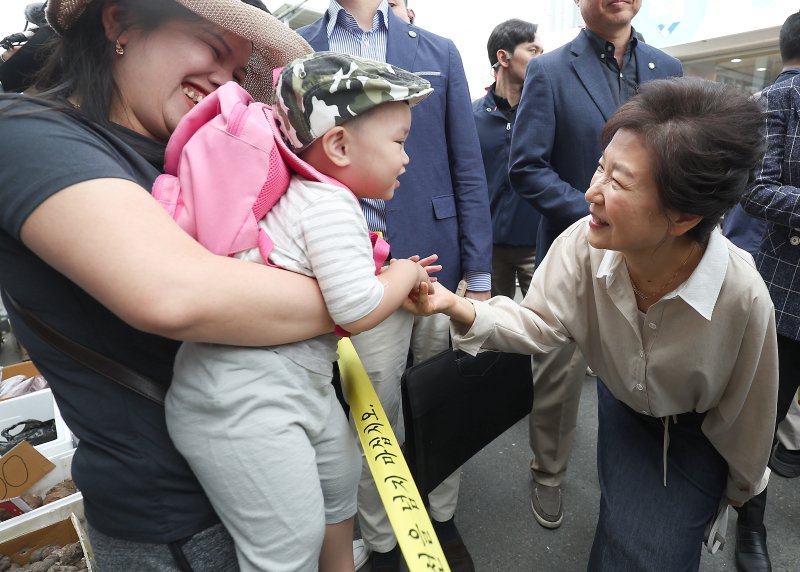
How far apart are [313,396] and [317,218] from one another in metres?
0.33

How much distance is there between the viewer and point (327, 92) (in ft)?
2.93

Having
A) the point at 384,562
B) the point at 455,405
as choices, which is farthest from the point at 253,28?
the point at 384,562

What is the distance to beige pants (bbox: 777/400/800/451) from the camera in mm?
2414

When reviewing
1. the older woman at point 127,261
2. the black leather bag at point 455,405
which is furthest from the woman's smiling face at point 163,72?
the black leather bag at point 455,405

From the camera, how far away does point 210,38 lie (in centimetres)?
94

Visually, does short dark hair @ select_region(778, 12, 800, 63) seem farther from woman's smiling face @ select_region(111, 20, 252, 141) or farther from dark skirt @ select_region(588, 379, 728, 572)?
woman's smiling face @ select_region(111, 20, 252, 141)

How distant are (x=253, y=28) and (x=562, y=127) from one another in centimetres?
157

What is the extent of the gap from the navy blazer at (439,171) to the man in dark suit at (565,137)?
1.41ft

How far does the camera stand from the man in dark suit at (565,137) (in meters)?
2.10

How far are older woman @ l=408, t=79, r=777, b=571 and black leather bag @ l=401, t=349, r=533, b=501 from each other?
0.44 ft

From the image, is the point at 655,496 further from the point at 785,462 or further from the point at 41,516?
the point at 41,516

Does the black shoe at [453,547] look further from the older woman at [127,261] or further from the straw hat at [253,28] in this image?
the straw hat at [253,28]

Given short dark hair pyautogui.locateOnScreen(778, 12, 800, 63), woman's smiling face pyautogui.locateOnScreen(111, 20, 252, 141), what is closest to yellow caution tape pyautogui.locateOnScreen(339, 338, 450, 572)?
woman's smiling face pyautogui.locateOnScreen(111, 20, 252, 141)

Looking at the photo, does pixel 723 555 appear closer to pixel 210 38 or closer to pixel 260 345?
pixel 260 345
